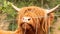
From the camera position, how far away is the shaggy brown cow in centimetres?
453

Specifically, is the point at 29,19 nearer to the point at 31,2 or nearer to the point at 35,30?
the point at 35,30

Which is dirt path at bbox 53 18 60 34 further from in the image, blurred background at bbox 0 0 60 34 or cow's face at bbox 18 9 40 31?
cow's face at bbox 18 9 40 31

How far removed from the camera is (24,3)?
575 centimetres

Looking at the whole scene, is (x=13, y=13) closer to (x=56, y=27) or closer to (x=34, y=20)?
(x=56, y=27)

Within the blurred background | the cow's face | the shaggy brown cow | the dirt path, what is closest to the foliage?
the blurred background

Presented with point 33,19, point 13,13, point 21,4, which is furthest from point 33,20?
point 21,4

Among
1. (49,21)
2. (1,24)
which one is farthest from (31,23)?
→ (1,24)

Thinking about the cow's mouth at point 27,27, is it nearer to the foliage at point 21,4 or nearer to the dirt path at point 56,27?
the foliage at point 21,4

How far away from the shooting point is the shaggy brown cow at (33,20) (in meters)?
4.53

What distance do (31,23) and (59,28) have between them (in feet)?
4.30

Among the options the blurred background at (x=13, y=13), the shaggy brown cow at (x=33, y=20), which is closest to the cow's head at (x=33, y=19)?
the shaggy brown cow at (x=33, y=20)

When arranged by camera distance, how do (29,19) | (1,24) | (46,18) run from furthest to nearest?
(1,24) → (46,18) → (29,19)

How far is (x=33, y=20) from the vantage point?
4.57 metres

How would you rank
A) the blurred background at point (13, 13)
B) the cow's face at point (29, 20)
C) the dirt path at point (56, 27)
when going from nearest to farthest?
A: 1. the cow's face at point (29, 20)
2. the blurred background at point (13, 13)
3. the dirt path at point (56, 27)
